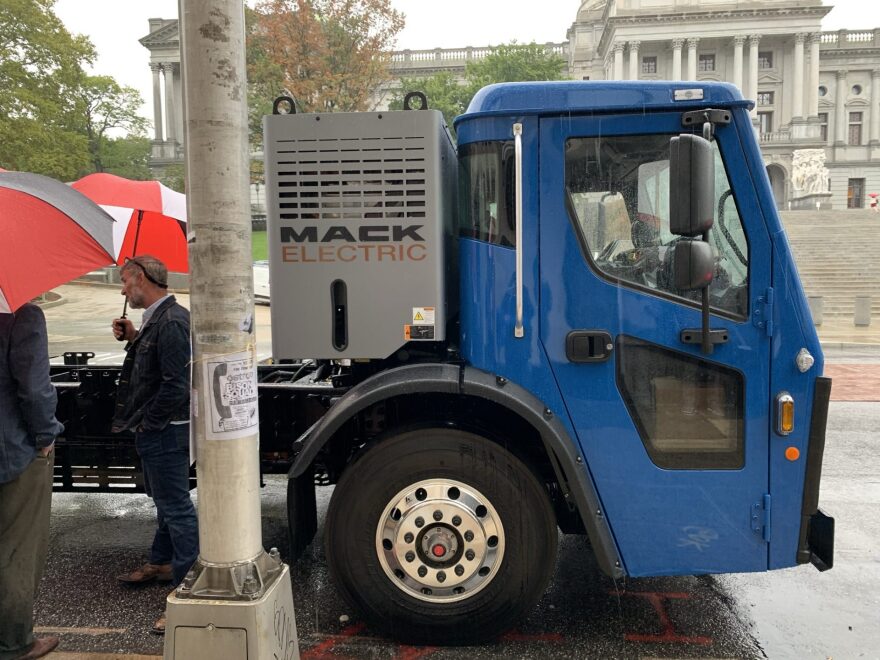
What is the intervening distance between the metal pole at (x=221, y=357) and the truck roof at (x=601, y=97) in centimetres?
116

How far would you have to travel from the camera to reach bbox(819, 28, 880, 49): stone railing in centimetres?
7012

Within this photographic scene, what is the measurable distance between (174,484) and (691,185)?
292 cm

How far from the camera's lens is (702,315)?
303 cm

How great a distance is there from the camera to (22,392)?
10.3 feet

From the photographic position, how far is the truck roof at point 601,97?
10.1ft

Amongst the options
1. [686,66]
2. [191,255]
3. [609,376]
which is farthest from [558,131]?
[686,66]

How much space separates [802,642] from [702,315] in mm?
1787

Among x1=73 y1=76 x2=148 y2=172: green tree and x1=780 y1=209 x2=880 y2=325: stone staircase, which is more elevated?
x1=73 y1=76 x2=148 y2=172: green tree

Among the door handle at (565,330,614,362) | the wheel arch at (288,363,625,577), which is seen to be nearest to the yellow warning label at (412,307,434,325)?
the wheel arch at (288,363,625,577)

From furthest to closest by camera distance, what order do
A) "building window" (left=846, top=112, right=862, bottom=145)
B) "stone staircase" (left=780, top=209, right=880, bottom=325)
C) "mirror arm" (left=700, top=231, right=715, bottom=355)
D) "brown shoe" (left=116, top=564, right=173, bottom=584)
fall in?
"building window" (left=846, top=112, right=862, bottom=145) → "stone staircase" (left=780, top=209, right=880, bottom=325) → "brown shoe" (left=116, top=564, right=173, bottom=584) → "mirror arm" (left=700, top=231, right=715, bottom=355)

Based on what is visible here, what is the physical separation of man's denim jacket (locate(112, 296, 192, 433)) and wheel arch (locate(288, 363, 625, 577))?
0.84 meters

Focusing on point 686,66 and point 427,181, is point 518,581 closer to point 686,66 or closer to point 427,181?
point 427,181

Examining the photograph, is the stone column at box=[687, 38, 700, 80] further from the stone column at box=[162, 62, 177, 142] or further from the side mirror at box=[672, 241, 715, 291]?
the side mirror at box=[672, 241, 715, 291]

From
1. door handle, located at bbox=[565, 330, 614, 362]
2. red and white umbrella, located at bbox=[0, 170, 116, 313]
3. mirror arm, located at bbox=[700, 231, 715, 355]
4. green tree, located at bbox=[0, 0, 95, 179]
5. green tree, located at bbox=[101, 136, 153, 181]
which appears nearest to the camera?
red and white umbrella, located at bbox=[0, 170, 116, 313]
